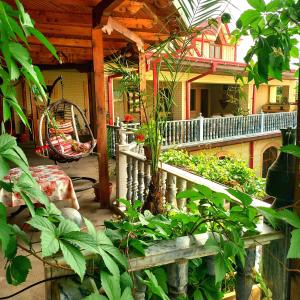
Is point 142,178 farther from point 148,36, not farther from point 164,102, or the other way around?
point 148,36

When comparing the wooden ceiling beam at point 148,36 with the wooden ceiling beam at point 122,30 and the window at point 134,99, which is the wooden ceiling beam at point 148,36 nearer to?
the wooden ceiling beam at point 122,30

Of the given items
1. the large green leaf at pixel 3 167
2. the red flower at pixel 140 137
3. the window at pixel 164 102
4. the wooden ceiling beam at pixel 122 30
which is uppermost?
the wooden ceiling beam at pixel 122 30

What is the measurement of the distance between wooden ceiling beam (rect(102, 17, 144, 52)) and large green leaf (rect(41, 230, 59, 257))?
327cm

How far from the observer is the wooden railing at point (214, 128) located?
9.30 meters

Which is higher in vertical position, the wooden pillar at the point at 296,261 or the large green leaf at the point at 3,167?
Result: the large green leaf at the point at 3,167

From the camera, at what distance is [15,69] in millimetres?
753

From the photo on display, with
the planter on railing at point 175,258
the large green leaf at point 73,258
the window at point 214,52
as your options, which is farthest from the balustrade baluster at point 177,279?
the window at point 214,52

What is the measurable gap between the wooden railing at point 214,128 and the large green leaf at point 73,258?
732 cm

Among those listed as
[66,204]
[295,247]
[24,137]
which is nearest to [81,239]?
[295,247]

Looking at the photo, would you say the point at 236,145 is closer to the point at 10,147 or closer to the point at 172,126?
the point at 172,126

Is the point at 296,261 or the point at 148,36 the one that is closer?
the point at 296,261

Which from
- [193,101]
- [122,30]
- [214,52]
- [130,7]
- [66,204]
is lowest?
[66,204]

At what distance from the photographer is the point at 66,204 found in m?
3.89

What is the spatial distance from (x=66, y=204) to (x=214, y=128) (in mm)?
7302
